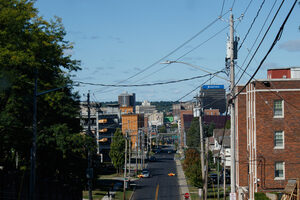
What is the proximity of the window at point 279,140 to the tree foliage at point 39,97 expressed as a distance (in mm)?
15369

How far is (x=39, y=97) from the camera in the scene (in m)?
33.9

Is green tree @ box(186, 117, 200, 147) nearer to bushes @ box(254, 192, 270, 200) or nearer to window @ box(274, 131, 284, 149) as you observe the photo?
window @ box(274, 131, 284, 149)

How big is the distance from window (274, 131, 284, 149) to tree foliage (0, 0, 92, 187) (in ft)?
50.4

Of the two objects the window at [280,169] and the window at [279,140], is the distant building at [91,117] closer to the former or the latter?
the window at [279,140]

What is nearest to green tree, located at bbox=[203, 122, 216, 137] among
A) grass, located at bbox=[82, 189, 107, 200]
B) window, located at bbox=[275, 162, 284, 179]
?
grass, located at bbox=[82, 189, 107, 200]

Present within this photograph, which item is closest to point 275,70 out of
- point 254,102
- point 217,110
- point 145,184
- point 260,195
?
point 254,102

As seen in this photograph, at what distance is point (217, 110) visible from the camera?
648ft

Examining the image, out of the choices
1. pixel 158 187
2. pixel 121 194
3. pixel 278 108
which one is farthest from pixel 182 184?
pixel 278 108

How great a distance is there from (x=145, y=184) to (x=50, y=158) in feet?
122

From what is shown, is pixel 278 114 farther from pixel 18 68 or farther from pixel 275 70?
pixel 18 68

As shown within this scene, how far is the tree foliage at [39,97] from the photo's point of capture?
27.8 meters

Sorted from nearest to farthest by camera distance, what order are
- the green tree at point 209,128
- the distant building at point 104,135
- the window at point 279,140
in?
the window at point 279,140, the green tree at point 209,128, the distant building at point 104,135

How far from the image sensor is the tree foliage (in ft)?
91.1

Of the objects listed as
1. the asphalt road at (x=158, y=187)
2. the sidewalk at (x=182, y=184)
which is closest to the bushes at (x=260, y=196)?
the asphalt road at (x=158, y=187)
